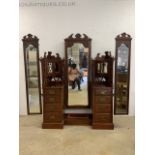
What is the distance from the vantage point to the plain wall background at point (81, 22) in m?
4.60

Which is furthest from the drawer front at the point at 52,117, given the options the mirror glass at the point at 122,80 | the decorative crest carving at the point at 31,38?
the decorative crest carving at the point at 31,38

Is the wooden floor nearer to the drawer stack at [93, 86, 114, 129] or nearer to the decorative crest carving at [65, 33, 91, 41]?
the drawer stack at [93, 86, 114, 129]

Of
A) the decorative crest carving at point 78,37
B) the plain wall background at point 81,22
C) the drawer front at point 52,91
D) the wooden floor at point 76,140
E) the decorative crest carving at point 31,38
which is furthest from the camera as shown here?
the decorative crest carving at point 31,38

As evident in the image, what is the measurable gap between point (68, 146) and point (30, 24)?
257cm

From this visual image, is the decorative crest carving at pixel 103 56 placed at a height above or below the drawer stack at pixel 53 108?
above

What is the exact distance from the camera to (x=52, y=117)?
14.0 ft

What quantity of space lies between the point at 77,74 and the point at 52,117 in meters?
0.95

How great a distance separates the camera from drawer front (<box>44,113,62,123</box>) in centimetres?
426

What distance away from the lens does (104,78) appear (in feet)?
15.2

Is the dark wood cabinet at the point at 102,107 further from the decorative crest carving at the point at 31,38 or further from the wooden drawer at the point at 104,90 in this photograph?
the decorative crest carving at the point at 31,38

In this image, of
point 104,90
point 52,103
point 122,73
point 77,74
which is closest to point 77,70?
point 77,74

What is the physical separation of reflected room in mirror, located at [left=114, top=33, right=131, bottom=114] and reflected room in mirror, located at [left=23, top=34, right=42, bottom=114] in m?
1.63
